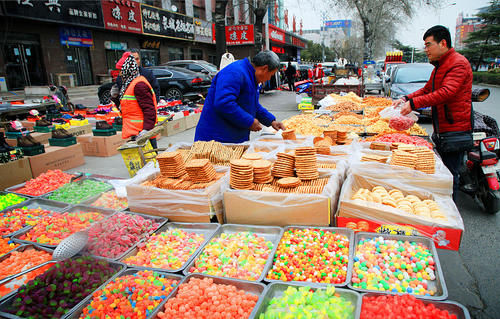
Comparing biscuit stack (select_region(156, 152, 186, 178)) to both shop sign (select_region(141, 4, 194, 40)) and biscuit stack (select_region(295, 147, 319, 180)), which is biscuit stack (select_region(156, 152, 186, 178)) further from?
shop sign (select_region(141, 4, 194, 40))

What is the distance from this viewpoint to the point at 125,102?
3.93 m

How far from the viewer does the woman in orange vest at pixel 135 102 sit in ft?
12.8

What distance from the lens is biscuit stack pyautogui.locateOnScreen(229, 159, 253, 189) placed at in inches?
89.7

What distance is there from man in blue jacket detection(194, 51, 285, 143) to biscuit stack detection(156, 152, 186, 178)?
79 centimetres

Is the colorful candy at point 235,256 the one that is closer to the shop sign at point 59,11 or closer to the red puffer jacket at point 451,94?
the red puffer jacket at point 451,94

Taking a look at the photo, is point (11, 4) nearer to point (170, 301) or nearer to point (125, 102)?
point (125, 102)

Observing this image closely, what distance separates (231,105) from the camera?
3.01 metres

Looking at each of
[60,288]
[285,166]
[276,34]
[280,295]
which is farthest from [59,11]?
[276,34]

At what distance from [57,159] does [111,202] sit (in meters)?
3.05

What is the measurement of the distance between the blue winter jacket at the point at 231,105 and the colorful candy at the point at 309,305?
6.01 feet

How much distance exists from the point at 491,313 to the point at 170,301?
232 cm

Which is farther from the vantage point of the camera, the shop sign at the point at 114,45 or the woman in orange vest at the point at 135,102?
the shop sign at the point at 114,45

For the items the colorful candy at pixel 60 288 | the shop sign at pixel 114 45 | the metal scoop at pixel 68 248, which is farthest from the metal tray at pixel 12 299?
the shop sign at pixel 114 45

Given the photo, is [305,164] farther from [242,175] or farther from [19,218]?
[19,218]
